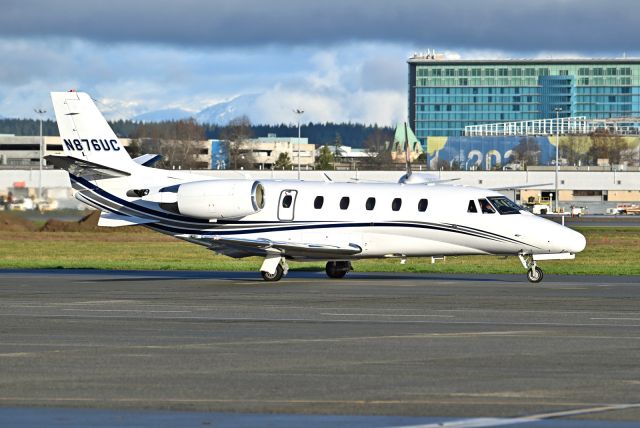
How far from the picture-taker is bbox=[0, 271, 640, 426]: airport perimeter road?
46.3 feet

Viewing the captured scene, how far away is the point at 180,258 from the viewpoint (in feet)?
174

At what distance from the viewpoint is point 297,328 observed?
72.9 ft

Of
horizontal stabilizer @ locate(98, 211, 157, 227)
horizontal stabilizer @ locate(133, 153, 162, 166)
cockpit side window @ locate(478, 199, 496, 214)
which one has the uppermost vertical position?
horizontal stabilizer @ locate(133, 153, 162, 166)

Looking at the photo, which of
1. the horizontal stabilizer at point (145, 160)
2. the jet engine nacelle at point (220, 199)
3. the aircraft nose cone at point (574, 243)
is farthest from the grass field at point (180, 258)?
the jet engine nacelle at point (220, 199)

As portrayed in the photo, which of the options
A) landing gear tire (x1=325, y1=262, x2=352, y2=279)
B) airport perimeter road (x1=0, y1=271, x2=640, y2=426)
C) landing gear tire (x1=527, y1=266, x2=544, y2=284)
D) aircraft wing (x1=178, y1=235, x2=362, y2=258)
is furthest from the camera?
landing gear tire (x1=325, y1=262, x2=352, y2=279)

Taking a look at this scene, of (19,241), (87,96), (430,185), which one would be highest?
(87,96)

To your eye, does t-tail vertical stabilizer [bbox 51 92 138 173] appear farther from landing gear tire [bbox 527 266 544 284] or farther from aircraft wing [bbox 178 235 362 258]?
landing gear tire [bbox 527 266 544 284]

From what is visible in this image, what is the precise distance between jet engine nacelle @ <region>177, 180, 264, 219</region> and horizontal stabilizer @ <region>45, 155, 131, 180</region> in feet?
7.97

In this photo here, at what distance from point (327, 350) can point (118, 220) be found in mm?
20220

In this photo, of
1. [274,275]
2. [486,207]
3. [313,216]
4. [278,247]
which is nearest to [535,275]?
[486,207]

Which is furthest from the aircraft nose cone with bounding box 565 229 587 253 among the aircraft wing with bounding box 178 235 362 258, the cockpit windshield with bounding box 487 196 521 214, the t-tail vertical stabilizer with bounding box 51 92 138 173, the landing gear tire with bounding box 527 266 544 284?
the t-tail vertical stabilizer with bounding box 51 92 138 173

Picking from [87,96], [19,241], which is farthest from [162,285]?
[19,241]

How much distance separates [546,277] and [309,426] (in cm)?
2810

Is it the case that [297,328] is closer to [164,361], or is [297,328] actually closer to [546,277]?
[164,361]
